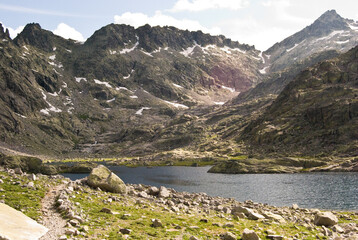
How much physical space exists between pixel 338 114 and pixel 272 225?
195 metres

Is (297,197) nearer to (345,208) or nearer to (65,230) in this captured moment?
(345,208)

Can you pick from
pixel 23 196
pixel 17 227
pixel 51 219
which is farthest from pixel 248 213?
pixel 17 227

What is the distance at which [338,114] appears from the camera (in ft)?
648

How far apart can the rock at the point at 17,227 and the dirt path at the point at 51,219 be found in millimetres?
589

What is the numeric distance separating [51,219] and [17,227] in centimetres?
576

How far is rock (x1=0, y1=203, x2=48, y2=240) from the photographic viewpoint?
15.3 m

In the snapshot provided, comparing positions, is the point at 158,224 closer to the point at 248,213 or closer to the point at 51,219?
the point at 51,219

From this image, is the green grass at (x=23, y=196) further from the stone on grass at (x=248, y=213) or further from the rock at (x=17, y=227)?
the stone on grass at (x=248, y=213)

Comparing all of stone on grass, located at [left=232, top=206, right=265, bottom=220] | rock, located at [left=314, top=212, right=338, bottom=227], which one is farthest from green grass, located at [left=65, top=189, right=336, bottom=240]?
rock, located at [left=314, top=212, right=338, bottom=227]

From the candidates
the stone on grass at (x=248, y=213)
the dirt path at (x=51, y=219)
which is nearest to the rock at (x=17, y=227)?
the dirt path at (x=51, y=219)

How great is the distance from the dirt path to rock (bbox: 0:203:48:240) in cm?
59

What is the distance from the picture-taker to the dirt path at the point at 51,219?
18388 mm

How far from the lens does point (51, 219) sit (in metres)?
22.1

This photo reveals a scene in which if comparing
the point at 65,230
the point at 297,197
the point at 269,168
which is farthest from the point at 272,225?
the point at 269,168
